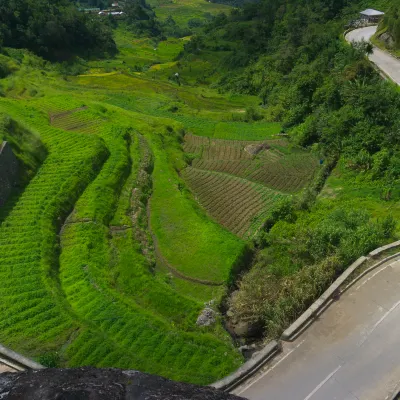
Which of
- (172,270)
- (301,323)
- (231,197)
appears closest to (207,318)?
(172,270)

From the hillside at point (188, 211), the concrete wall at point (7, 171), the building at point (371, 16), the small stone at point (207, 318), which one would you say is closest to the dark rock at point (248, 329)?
the hillside at point (188, 211)

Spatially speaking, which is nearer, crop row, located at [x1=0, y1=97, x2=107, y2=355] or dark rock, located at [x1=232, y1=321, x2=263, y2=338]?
crop row, located at [x1=0, y1=97, x2=107, y2=355]

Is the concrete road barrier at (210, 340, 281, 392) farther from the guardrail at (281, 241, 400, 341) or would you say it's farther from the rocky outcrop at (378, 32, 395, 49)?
the rocky outcrop at (378, 32, 395, 49)

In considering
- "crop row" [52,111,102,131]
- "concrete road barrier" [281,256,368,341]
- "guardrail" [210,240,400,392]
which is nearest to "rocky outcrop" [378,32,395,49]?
"crop row" [52,111,102,131]

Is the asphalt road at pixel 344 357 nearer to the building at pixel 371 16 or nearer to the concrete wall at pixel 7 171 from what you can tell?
the concrete wall at pixel 7 171

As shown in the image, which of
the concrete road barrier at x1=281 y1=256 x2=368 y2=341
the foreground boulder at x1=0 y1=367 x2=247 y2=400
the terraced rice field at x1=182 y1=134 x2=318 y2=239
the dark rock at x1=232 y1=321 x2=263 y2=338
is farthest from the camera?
the terraced rice field at x1=182 y1=134 x2=318 y2=239

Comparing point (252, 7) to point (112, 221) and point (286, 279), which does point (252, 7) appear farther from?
point (286, 279)
